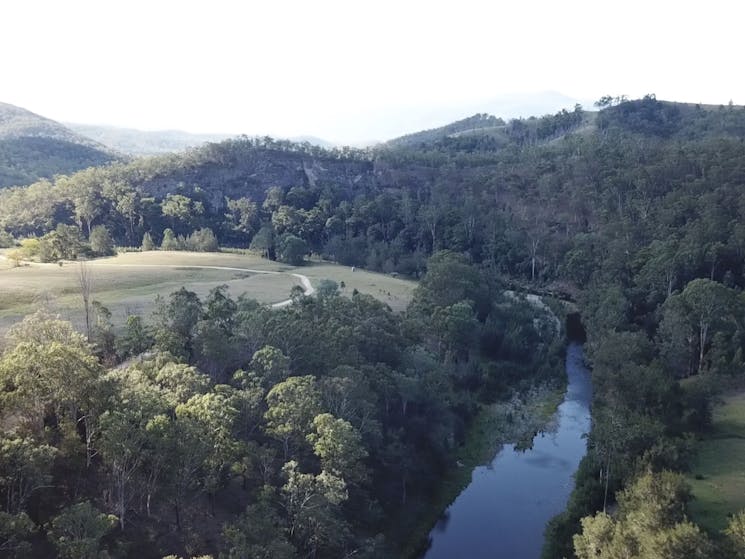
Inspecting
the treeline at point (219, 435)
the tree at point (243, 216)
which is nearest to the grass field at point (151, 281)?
the treeline at point (219, 435)

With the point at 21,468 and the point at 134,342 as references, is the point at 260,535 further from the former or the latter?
the point at 134,342

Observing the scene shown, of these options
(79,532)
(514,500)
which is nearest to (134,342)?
(79,532)

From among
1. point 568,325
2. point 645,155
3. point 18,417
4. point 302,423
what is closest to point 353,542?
point 302,423

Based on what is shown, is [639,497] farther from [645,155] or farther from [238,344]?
[645,155]

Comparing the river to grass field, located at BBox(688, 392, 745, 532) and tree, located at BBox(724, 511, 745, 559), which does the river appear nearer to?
grass field, located at BBox(688, 392, 745, 532)

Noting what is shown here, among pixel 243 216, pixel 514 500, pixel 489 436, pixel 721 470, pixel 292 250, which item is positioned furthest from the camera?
pixel 243 216

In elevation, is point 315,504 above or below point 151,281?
below

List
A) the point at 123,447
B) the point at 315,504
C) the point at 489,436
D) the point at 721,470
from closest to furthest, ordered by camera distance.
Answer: the point at 123,447, the point at 315,504, the point at 721,470, the point at 489,436
